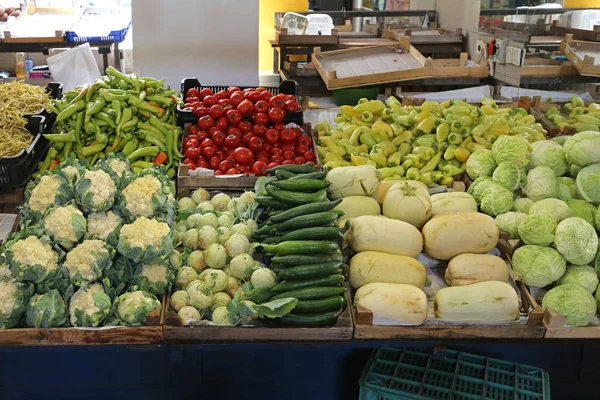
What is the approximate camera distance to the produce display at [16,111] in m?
3.64

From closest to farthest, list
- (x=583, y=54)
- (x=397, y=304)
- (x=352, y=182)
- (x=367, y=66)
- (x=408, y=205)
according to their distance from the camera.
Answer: (x=397, y=304) → (x=408, y=205) → (x=352, y=182) → (x=583, y=54) → (x=367, y=66)

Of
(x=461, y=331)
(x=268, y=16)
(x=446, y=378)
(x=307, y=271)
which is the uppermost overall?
(x=268, y=16)

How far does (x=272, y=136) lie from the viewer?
4031mm

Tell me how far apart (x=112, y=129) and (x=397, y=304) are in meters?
2.42

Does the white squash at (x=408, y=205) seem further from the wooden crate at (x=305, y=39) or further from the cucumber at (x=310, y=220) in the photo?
the wooden crate at (x=305, y=39)

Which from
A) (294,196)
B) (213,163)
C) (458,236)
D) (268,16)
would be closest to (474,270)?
(458,236)

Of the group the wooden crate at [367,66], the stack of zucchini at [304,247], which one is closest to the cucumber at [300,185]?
the stack of zucchini at [304,247]

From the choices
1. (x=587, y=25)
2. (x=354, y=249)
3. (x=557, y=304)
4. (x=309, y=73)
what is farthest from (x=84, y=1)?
(x=557, y=304)

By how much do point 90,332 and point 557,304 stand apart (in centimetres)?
189

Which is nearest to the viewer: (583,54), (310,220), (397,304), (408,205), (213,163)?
(397,304)

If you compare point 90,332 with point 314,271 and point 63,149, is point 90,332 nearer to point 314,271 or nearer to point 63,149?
point 314,271

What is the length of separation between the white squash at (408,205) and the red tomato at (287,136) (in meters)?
1.23

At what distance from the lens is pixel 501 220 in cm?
298

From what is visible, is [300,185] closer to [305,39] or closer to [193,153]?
[193,153]
